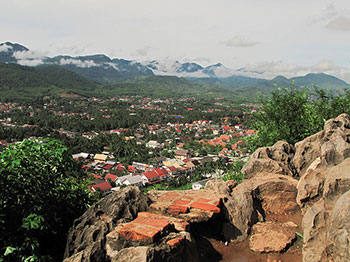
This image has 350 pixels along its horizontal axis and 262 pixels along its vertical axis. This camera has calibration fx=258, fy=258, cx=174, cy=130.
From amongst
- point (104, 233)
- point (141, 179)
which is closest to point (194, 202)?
point (104, 233)

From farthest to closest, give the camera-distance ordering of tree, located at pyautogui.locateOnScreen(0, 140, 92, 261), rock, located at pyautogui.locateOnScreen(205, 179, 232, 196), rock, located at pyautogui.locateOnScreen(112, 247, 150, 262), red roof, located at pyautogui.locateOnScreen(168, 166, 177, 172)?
red roof, located at pyautogui.locateOnScreen(168, 166, 177, 172)
rock, located at pyautogui.locateOnScreen(205, 179, 232, 196)
tree, located at pyautogui.locateOnScreen(0, 140, 92, 261)
rock, located at pyautogui.locateOnScreen(112, 247, 150, 262)

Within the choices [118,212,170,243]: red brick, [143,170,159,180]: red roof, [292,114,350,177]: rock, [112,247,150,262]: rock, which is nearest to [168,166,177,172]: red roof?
[143,170,159,180]: red roof

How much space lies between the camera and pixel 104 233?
4.20m

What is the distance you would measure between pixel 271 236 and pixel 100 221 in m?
3.29

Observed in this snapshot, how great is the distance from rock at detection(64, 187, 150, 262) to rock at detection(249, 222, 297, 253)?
2249mm

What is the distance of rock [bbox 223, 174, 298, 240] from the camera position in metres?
5.42

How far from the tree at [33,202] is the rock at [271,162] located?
16.5ft

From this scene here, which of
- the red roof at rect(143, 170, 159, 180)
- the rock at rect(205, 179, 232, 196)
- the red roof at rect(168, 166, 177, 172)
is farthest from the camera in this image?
the red roof at rect(168, 166, 177, 172)

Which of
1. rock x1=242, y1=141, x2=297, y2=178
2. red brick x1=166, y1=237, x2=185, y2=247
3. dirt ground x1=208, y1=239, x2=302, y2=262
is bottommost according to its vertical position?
dirt ground x1=208, y1=239, x2=302, y2=262

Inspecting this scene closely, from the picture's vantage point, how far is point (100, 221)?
4.41 metres

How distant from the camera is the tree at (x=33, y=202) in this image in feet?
11.8

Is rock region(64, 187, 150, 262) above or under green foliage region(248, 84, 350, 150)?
under

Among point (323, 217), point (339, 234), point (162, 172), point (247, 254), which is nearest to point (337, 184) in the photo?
point (323, 217)

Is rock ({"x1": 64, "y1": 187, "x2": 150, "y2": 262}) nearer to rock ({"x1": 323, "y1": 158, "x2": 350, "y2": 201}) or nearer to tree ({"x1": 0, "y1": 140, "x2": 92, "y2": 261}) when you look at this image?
tree ({"x1": 0, "y1": 140, "x2": 92, "y2": 261})
